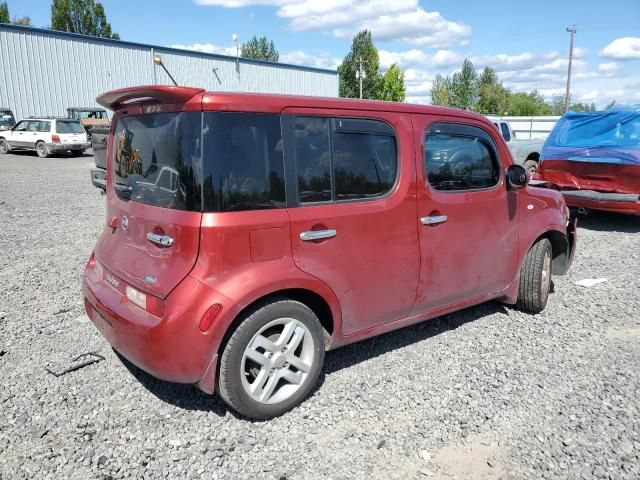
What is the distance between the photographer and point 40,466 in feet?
8.42

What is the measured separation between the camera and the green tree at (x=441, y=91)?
7438 centimetres

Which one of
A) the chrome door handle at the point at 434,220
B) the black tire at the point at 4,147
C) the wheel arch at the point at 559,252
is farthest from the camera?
the black tire at the point at 4,147

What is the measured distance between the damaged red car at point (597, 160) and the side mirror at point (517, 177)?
12.9 ft

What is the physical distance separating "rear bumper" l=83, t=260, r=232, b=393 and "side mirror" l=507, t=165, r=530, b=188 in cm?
265

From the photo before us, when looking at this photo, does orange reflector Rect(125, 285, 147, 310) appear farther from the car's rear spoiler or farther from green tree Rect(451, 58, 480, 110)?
green tree Rect(451, 58, 480, 110)

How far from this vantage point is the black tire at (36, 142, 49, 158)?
69.0 feet

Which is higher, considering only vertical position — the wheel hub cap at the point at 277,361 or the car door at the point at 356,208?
the car door at the point at 356,208

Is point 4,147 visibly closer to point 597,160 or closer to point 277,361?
point 597,160

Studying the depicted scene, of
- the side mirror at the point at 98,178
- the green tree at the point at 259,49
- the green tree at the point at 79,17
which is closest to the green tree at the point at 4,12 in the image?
the green tree at the point at 79,17

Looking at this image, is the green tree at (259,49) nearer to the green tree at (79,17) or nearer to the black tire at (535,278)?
the green tree at (79,17)

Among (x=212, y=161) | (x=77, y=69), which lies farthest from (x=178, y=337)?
(x=77, y=69)

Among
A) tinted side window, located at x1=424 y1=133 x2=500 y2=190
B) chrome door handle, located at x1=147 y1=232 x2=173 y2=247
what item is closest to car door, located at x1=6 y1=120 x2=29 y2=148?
chrome door handle, located at x1=147 y1=232 x2=173 y2=247

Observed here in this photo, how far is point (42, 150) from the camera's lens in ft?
69.6

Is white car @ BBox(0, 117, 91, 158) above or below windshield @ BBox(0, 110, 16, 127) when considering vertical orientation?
below
